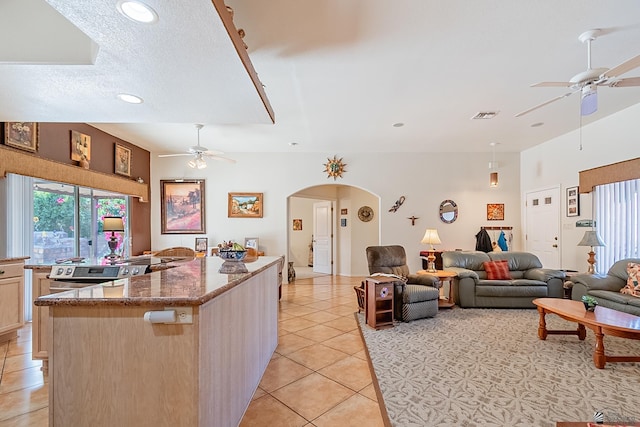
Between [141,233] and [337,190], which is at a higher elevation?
[337,190]

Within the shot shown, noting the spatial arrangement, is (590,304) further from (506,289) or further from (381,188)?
(381,188)

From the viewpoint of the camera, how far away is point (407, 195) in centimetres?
640

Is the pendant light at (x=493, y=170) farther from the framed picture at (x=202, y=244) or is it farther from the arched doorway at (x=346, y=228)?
the framed picture at (x=202, y=244)

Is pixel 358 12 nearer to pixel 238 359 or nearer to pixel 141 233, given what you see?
pixel 238 359

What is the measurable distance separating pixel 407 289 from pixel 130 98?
12.1 feet

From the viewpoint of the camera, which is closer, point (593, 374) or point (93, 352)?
point (93, 352)

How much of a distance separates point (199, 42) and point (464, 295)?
4.58 metres

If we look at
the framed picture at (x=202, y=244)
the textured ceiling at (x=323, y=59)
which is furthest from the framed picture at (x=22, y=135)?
the framed picture at (x=202, y=244)

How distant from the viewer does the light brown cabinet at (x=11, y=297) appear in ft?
10.3

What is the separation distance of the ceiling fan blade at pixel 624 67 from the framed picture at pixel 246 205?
5.45 meters

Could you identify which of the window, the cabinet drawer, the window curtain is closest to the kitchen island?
the cabinet drawer

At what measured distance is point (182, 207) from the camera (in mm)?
6402

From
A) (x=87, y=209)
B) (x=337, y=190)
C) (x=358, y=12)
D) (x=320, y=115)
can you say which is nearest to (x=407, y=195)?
(x=337, y=190)

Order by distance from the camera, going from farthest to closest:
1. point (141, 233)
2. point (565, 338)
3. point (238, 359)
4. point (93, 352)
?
1. point (141, 233)
2. point (565, 338)
3. point (238, 359)
4. point (93, 352)
